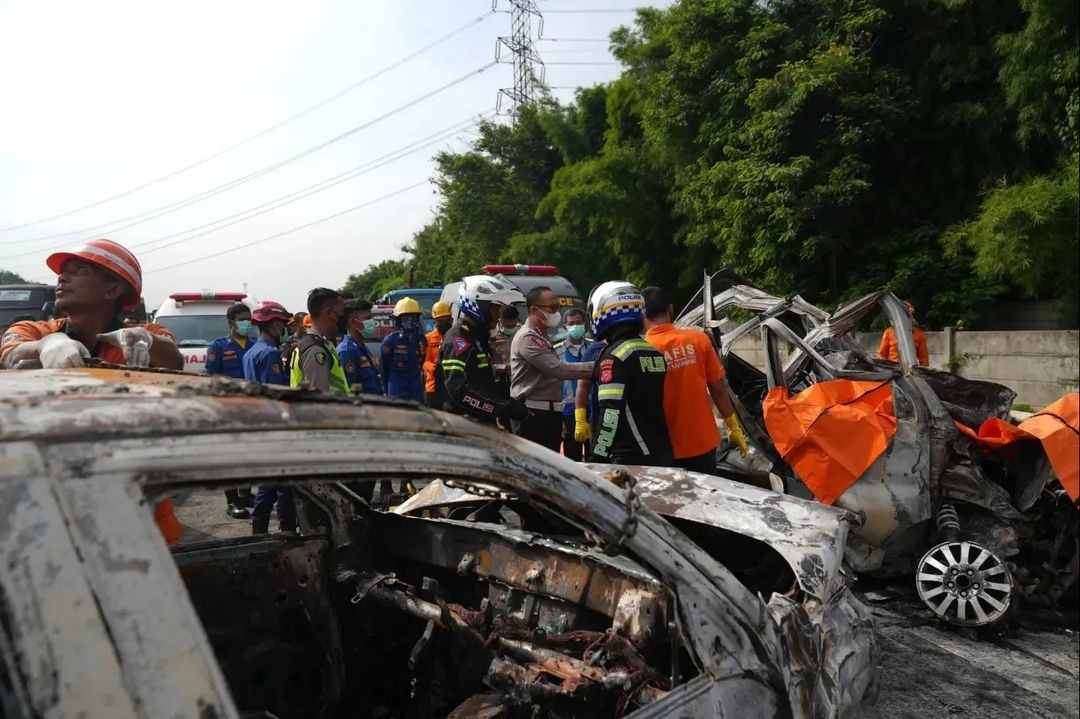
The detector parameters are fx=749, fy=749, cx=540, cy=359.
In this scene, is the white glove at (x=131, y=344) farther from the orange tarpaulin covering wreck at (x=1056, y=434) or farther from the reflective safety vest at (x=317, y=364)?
the orange tarpaulin covering wreck at (x=1056, y=434)

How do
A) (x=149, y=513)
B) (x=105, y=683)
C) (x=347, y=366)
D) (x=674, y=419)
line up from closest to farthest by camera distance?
1. (x=105, y=683)
2. (x=149, y=513)
3. (x=674, y=419)
4. (x=347, y=366)

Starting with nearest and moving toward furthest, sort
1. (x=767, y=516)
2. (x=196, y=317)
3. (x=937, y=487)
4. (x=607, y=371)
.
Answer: (x=767, y=516), (x=607, y=371), (x=937, y=487), (x=196, y=317)

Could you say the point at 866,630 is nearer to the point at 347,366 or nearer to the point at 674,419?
the point at 674,419

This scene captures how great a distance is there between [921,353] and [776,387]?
252cm

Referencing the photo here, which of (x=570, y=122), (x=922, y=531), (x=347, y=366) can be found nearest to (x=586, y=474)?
(x=922, y=531)

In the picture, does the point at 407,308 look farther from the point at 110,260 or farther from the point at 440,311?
the point at 110,260

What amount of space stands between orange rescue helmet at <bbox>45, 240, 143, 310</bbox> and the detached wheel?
13.4 feet

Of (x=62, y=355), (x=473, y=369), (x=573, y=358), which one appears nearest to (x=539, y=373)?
(x=473, y=369)

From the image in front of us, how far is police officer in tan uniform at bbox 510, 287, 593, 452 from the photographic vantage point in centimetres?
568

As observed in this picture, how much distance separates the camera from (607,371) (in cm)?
375

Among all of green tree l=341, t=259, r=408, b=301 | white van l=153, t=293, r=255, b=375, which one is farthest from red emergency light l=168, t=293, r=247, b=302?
green tree l=341, t=259, r=408, b=301

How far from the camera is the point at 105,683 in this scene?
3.63 ft

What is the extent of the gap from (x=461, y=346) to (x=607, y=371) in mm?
1816

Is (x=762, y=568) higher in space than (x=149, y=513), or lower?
lower
